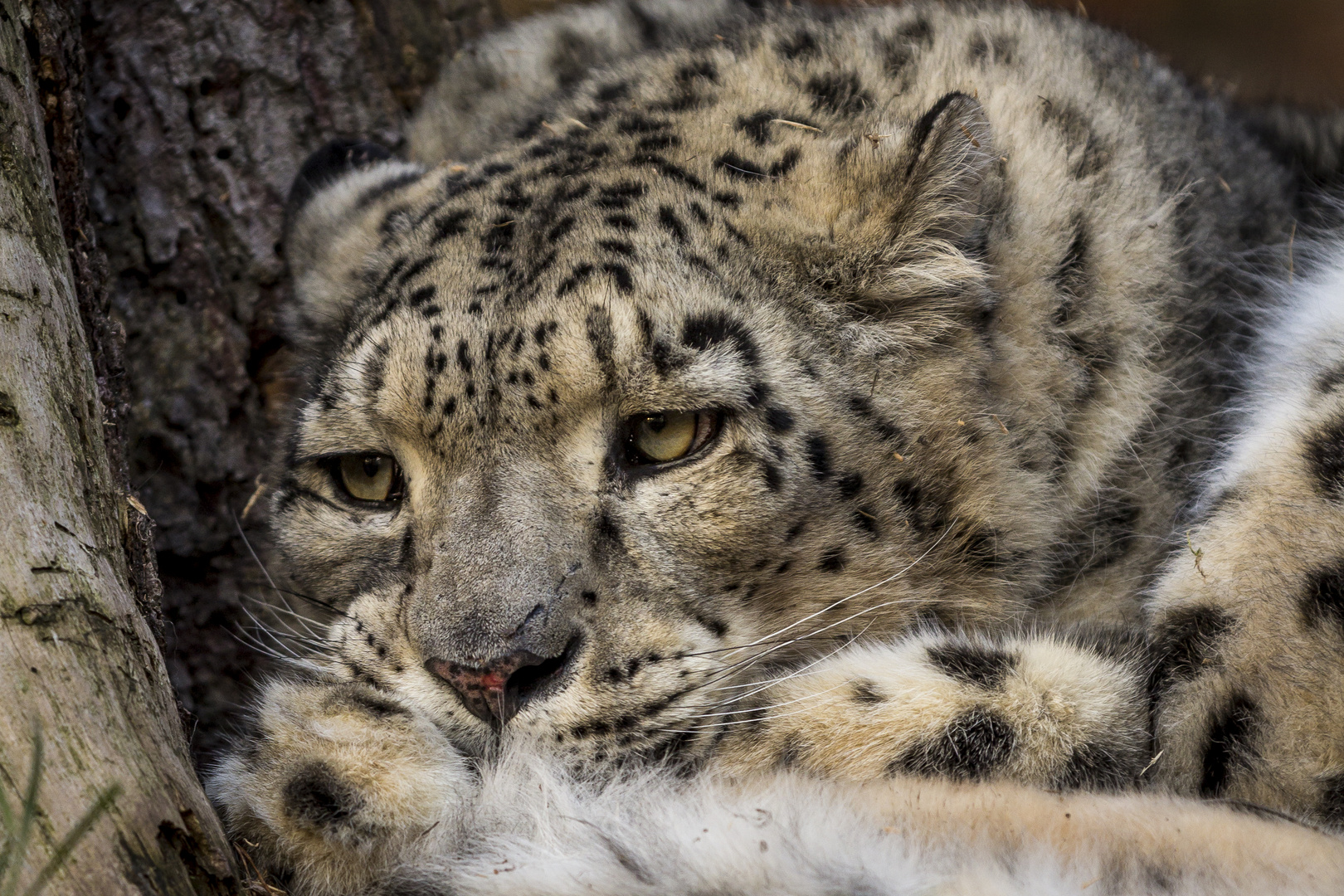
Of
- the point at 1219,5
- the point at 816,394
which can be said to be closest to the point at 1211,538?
the point at 816,394

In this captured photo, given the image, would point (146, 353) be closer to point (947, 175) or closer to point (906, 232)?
point (906, 232)

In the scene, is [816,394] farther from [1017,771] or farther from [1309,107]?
[1309,107]

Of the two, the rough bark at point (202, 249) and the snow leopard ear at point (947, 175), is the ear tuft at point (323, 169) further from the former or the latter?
the snow leopard ear at point (947, 175)

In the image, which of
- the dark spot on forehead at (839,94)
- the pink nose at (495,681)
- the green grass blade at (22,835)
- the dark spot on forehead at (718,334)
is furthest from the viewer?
the dark spot on forehead at (839,94)

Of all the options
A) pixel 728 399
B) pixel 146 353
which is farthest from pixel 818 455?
pixel 146 353

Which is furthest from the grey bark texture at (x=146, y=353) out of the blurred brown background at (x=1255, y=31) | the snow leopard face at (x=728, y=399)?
the blurred brown background at (x=1255, y=31)

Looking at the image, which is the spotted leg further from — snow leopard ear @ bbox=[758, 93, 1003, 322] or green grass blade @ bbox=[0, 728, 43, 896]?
green grass blade @ bbox=[0, 728, 43, 896]

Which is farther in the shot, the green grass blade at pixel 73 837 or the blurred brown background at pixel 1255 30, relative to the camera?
the blurred brown background at pixel 1255 30
